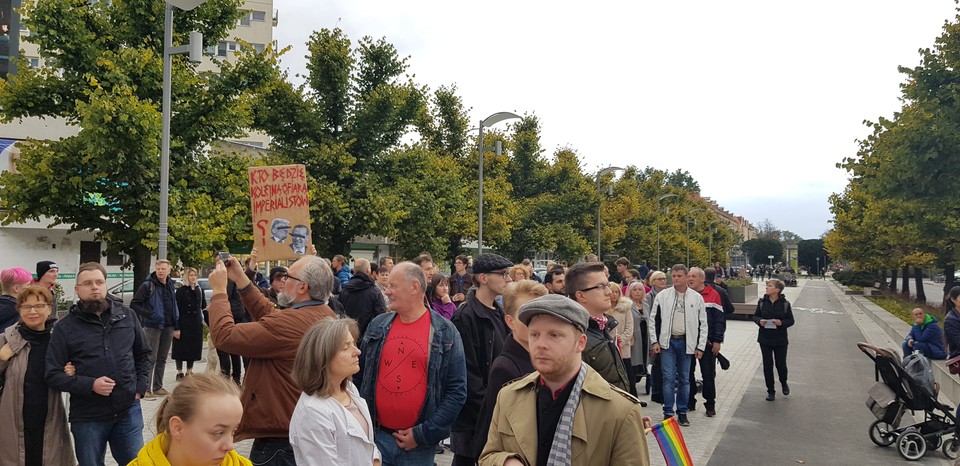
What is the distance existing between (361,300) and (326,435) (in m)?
5.11

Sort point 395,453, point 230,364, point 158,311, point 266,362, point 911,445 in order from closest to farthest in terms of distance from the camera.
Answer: point 266,362 < point 395,453 < point 911,445 < point 158,311 < point 230,364

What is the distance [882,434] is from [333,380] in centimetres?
747

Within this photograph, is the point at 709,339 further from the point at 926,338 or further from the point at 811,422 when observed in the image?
the point at 926,338

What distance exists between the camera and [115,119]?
14.7m

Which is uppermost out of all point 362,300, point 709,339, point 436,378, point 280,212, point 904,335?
point 280,212

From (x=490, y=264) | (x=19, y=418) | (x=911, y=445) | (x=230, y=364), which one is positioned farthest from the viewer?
(x=230, y=364)

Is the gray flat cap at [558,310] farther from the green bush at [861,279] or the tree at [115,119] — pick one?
the green bush at [861,279]

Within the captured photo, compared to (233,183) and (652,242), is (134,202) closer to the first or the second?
(233,183)

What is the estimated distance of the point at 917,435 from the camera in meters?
8.09

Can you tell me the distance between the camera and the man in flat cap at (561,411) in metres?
2.78

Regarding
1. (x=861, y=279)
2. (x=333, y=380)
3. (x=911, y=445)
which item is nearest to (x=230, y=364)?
(x=333, y=380)

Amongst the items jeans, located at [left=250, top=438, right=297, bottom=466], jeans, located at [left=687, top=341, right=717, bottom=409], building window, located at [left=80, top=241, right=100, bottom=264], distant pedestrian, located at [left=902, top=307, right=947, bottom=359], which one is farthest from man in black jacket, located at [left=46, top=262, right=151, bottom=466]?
building window, located at [left=80, top=241, right=100, bottom=264]

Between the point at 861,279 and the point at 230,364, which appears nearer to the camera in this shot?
the point at 230,364

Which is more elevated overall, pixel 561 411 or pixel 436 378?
pixel 561 411
